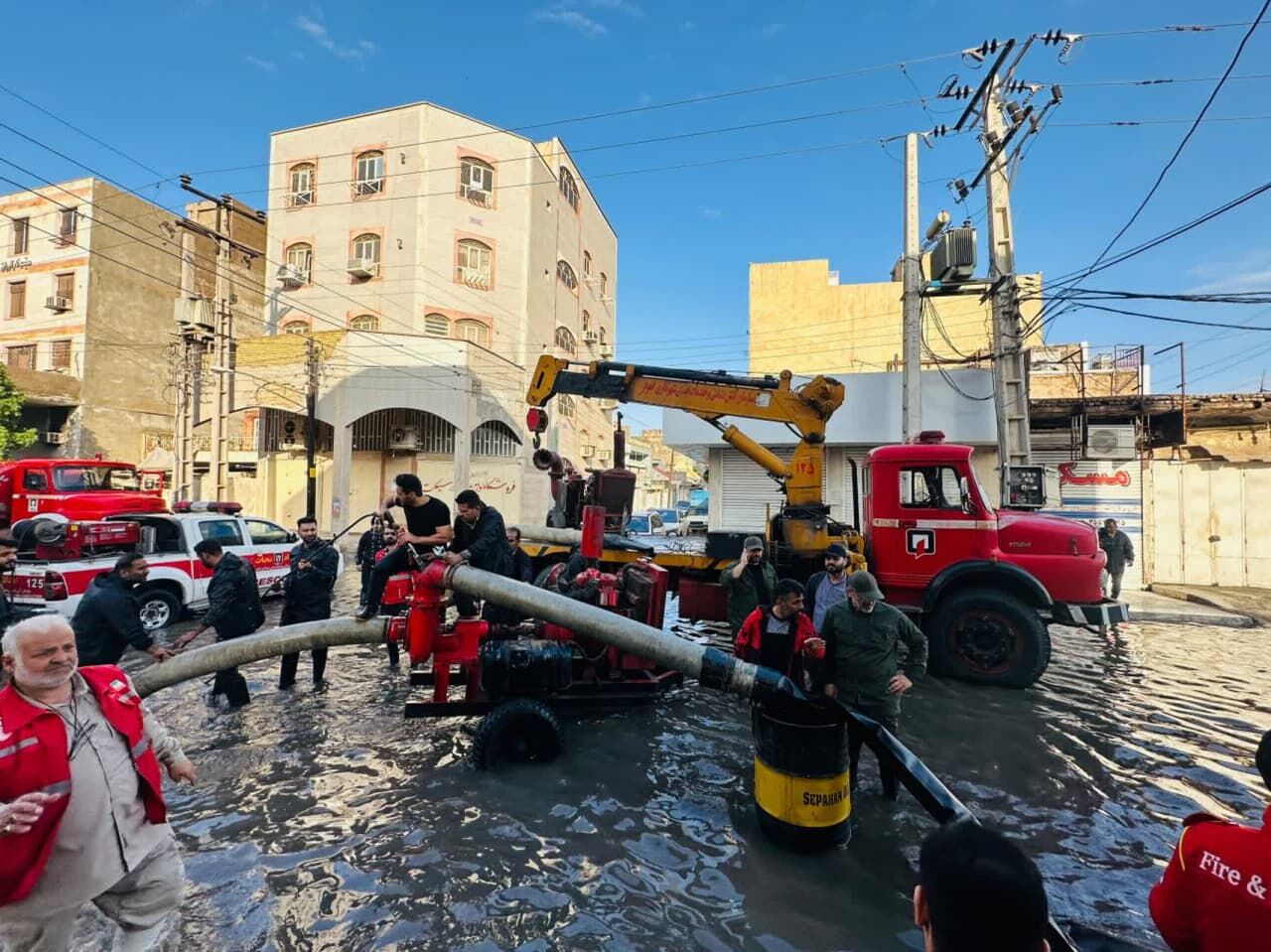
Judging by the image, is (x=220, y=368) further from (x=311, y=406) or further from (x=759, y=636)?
(x=759, y=636)

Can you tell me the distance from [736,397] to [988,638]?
4.17 metres

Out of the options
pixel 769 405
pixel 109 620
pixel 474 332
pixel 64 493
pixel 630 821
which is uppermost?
pixel 474 332

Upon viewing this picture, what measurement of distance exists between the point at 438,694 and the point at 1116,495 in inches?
635

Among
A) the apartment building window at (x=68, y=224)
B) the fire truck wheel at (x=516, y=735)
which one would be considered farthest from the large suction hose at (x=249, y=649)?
the apartment building window at (x=68, y=224)

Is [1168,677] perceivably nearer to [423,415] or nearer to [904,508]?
[904,508]

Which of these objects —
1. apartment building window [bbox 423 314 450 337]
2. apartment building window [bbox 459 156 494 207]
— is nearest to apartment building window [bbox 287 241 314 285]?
apartment building window [bbox 423 314 450 337]

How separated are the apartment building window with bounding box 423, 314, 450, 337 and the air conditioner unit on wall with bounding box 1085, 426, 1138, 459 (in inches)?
865

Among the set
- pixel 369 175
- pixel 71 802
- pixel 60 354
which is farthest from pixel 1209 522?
pixel 60 354

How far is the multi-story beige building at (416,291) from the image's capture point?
22406 mm

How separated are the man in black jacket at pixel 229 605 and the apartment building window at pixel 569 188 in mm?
27696

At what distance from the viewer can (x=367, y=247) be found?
989 inches

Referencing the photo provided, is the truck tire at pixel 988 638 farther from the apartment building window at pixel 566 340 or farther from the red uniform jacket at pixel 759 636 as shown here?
the apartment building window at pixel 566 340

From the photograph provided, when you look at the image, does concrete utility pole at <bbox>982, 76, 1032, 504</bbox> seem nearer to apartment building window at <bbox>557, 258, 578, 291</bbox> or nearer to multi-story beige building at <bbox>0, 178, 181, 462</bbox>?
apartment building window at <bbox>557, 258, 578, 291</bbox>

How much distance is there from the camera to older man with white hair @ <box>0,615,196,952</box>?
208 centimetres
